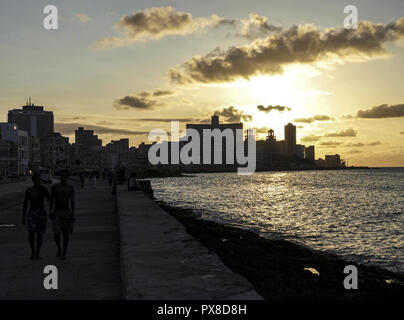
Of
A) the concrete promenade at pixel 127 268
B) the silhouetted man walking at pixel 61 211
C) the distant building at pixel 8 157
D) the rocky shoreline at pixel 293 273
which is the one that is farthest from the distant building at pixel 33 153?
the silhouetted man walking at pixel 61 211

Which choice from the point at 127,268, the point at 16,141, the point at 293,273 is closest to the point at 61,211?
the point at 127,268

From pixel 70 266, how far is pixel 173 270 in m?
3.27

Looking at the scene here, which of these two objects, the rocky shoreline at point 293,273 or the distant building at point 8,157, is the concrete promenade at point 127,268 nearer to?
the rocky shoreline at point 293,273

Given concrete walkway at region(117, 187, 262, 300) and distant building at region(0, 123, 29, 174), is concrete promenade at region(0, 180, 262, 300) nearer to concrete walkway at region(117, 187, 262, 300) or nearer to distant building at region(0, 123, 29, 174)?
concrete walkway at region(117, 187, 262, 300)

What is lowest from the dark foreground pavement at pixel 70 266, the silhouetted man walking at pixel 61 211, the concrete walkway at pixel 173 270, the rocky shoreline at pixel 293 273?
the rocky shoreline at pixel 293 273

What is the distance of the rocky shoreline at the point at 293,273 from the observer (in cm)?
1055

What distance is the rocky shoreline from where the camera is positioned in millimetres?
10547

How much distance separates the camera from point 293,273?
12.4m

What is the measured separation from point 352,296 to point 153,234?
19.7 ft

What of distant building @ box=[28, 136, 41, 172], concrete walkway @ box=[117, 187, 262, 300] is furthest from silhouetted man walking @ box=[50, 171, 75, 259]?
distant building @ box=[28, 136, 41, 172]

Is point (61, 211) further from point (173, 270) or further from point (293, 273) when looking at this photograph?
point (293, 273)

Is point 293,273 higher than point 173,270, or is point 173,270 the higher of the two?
point 173,270

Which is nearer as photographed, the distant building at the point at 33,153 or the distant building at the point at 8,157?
the distant building at the point at 8,157
